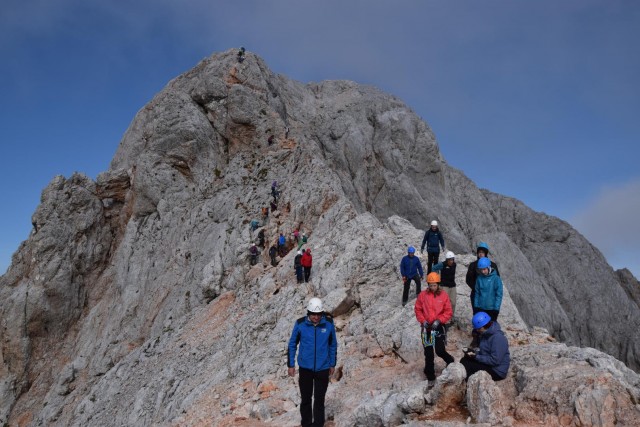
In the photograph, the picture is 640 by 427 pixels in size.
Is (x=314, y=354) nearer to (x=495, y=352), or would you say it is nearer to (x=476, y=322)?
(x=476, y=322)

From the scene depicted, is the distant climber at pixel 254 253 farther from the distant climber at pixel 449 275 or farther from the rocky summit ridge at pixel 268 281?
the distant climber at pixel 449 275

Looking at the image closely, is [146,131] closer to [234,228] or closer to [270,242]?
[234,228]

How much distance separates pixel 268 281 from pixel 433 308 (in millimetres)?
16630

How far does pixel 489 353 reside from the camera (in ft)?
27.2

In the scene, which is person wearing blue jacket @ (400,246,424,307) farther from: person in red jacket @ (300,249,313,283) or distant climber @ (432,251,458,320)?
person in red jacket @ (300,249,313,283)

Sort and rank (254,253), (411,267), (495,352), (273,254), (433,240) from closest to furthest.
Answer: (495,352) < (411,267) < (433,240) < (273,254) < (254,253)

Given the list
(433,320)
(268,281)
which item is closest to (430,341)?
(433,320)

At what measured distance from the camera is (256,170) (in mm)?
42344

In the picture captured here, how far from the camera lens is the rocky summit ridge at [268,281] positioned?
9812 mm

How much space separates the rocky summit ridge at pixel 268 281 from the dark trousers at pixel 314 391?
0.93m

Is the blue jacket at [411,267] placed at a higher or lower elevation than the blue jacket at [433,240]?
lower

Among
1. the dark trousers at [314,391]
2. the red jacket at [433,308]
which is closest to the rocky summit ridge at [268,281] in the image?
the dark trousers at [314,391]

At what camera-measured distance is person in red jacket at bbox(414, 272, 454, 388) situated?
9.26 meters

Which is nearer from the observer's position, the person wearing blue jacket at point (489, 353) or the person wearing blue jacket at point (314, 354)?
the person wearing blue jacket at point (489, 353)
